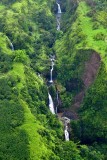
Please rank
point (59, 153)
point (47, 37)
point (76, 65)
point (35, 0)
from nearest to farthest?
point (59, 153) → point (76, 65) → point (47, 37) → point (35, 0)

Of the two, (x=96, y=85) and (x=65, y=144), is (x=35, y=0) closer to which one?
(x=96, y=85)

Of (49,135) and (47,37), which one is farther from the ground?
(47,37)

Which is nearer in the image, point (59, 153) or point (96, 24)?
point (59, 153)

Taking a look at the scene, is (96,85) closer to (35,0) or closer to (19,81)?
(19,81)

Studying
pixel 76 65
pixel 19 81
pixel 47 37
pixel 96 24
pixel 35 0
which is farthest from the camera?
pixel 35 0

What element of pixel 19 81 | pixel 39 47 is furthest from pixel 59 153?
pixel 39 47

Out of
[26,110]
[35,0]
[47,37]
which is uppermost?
[35,0]

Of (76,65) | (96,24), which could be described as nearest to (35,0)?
(96,24)
